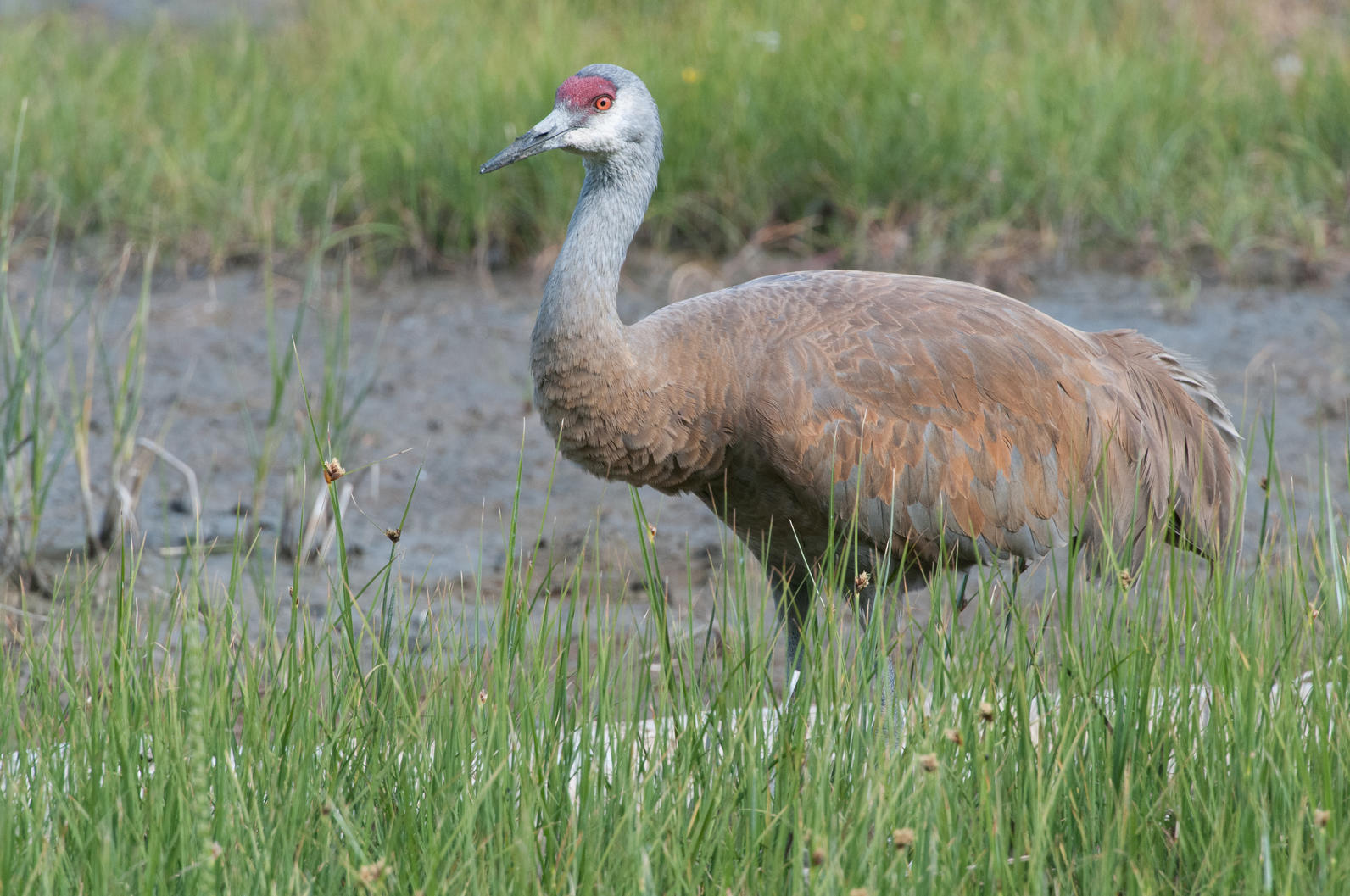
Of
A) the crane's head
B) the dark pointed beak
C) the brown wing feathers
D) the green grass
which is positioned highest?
the crane's head

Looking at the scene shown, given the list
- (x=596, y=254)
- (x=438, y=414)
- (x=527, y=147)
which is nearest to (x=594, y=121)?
(x=527, y=147)

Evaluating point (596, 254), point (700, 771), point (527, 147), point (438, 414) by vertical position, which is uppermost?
point (527, 147)

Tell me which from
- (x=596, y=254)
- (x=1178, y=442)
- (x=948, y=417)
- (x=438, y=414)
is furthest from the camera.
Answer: (x=438, y=414)

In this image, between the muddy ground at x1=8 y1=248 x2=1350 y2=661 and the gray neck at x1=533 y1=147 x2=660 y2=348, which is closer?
the gray neck at x1=533 y1=147 x2=660 y2=348

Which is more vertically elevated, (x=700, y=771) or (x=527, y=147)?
(x=527, y=147)

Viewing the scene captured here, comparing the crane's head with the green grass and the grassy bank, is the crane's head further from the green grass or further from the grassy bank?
the grassy bank

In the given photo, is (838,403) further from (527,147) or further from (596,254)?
(527,147)

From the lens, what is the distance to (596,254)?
329cm

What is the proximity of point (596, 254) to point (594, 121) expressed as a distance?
0.30 m

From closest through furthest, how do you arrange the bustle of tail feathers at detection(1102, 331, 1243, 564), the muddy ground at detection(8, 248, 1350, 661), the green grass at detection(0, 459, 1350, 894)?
the green grass at detection(0, 459, 1350, 894)
the bustle of tail feathers at detection(1102, 331, 1243, 564)
the muddy ground at detection(8, 248, 1350, 661)

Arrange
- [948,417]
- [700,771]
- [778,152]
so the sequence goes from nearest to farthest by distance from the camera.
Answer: [700,771], [948,417], [778,152]

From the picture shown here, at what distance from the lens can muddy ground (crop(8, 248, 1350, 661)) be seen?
171 inches

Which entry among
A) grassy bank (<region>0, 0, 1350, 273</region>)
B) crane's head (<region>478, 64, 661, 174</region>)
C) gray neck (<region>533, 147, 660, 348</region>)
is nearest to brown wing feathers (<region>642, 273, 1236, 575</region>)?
gray neck (<region>533, 147, 660, 348</region>)

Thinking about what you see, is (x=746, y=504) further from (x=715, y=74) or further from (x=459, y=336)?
(x=715, y=74)
